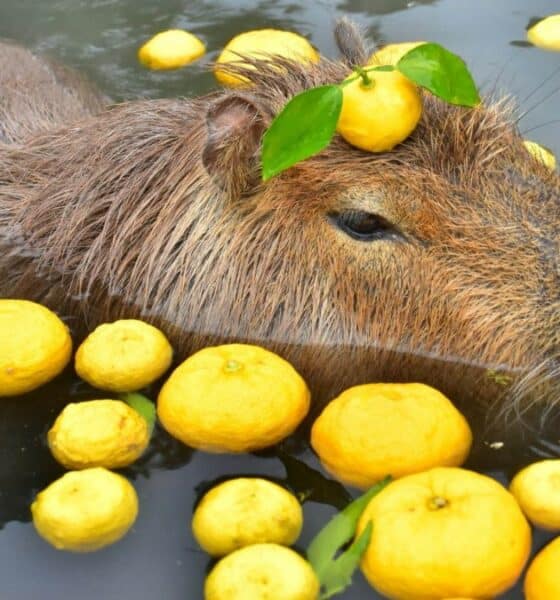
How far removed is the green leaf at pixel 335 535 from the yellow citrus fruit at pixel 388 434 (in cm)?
8

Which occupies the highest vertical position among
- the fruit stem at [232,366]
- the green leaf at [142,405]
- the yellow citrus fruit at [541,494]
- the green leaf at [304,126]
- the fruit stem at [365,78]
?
the fruit stem at [365,78]

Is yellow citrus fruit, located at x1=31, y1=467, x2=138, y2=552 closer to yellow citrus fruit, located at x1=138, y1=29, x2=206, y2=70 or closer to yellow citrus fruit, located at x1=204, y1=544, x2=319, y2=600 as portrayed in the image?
yellow citrus fruit, located at x1=204, y1=544, x2=319, y2=600

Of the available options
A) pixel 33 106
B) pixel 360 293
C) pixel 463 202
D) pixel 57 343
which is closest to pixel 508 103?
pixel 463 202

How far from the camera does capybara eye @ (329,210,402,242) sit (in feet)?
11.8

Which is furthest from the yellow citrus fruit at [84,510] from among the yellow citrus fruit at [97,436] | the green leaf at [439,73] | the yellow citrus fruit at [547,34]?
the yellow citrus fruit at [547,34]

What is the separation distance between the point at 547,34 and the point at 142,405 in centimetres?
366

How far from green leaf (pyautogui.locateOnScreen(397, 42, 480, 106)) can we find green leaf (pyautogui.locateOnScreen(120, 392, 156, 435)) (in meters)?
1.35

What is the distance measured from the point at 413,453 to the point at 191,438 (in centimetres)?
69

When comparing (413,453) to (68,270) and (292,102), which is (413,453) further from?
(68,270)

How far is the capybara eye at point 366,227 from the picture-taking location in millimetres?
3605

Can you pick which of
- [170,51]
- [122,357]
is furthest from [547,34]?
[122,357]

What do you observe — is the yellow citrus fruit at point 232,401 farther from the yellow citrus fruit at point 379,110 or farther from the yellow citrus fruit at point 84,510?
the yellow citrus fruit at point 379,110

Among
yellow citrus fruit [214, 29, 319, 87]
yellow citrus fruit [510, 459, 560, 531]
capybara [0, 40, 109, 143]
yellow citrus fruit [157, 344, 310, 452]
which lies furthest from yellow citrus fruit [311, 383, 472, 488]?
yellow citrus fruit [214, 29, 319, 87]

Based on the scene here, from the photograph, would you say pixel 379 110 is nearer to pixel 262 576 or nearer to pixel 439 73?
pixel 439 73
